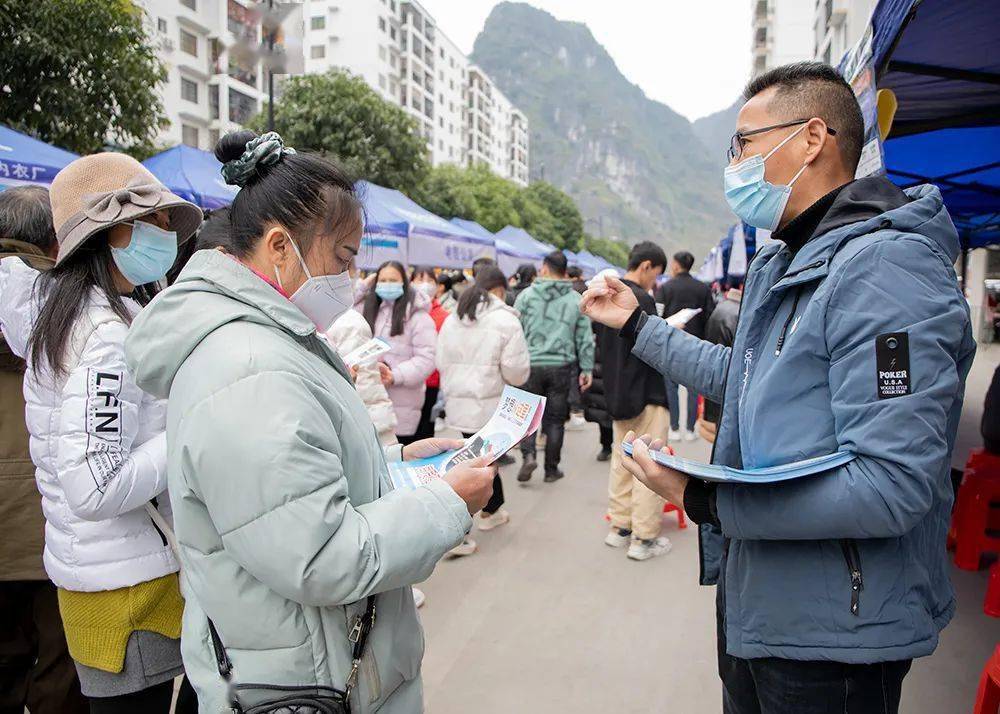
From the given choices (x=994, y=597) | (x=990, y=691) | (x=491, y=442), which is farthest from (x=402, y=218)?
(x=990, y=691)

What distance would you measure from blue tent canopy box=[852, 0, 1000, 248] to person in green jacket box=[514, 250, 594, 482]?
288cm

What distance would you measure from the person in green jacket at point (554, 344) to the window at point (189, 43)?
125 feet

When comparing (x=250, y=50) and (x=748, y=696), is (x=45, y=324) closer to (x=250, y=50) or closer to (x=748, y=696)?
(x=748, y=696)

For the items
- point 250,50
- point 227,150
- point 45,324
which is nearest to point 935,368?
point 227,150

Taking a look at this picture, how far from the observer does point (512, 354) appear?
5031 millimetres

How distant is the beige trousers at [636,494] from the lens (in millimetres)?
4582

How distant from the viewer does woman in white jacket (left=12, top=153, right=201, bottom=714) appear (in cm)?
176

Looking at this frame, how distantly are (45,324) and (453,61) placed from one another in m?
78.8

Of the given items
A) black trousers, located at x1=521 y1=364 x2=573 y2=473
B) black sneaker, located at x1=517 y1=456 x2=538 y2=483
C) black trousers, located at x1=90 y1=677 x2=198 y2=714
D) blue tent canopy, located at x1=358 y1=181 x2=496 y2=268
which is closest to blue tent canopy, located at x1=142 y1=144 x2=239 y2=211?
blue tent canopy, located at x1=358 y1=181 x2=496 y2=268

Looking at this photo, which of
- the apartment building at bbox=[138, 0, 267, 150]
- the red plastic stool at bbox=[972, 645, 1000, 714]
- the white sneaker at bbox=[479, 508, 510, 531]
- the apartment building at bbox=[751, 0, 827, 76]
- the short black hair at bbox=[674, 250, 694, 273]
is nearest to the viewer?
the red plastic stool at bbox=[972, 645, 1000, 714]

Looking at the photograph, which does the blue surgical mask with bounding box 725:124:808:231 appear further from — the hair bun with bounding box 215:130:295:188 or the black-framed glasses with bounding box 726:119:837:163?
the hair bun with bounding box 215:130:295:188

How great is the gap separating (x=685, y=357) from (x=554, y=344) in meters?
4.09

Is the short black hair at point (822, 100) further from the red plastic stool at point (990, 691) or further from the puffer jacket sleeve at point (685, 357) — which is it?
the red plastic stool at point (990, 691)

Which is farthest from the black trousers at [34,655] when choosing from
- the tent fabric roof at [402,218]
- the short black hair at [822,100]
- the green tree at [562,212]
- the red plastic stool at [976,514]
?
the green tree at [562,212]
